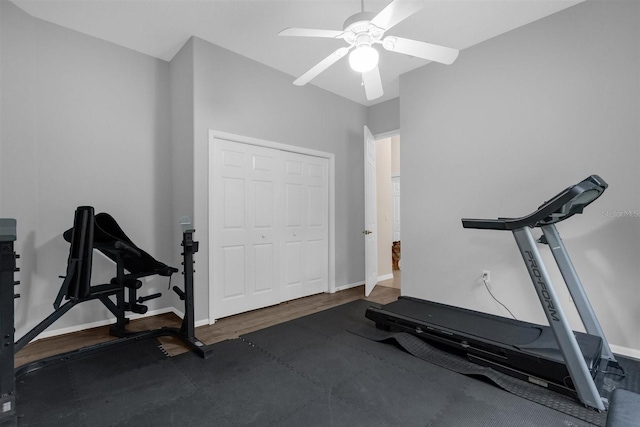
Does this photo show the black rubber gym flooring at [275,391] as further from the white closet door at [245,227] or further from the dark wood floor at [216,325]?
the white closet door at [245,227]

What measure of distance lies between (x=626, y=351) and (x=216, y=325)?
3.64 meters

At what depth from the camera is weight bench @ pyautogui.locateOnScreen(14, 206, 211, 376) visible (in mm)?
2289

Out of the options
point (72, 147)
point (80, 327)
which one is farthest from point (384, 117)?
point (80, 327)

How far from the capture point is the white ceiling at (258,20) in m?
2.70

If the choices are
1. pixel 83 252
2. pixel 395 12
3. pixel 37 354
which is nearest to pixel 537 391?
pixel 395 12

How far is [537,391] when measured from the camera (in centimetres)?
200

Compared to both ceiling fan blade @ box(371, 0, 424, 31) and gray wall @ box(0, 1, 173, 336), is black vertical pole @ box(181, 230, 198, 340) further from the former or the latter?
ceiling fan blade @ box(371, 0, 424, 31)

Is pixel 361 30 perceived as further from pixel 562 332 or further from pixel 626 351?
pixel 626 351

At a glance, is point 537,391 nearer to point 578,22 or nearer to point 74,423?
point 74,423

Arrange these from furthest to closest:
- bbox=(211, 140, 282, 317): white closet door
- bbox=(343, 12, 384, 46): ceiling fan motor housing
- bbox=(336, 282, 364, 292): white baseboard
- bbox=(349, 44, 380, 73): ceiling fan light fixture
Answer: bbox=(336, 282, 364, 292): white baseboard < bbox=(211, 140, 282, 317): white closet door < bbox=(349, 44, 380, 73): ceiling fan light fixture < bbox=(343, 12, 384, 46): ceiling fan motor housing

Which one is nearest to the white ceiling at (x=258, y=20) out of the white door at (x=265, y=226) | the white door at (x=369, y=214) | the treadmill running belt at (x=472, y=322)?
the white door at (x=265, y=226)

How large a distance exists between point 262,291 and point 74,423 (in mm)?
2162

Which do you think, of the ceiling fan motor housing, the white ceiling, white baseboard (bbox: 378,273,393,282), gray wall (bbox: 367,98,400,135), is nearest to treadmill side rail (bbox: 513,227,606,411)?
the ceiling fan motor housing

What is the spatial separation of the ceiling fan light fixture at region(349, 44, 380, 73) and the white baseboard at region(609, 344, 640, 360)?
3.02m
